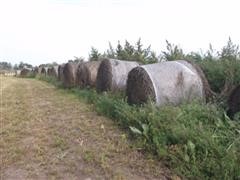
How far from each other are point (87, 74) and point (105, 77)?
9.84 feet

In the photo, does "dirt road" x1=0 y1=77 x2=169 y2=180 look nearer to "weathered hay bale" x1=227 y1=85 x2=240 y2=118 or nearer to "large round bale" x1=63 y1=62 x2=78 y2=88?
"weathered hay bale" x1=227 y1=85 x2=240 y2=118

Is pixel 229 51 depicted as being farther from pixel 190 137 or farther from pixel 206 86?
pixel 190 137

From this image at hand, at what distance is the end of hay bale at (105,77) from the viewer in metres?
Answer: 11.0

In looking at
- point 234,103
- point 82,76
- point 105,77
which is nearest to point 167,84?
point 234,103

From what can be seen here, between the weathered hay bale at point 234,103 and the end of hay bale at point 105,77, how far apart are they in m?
5.19

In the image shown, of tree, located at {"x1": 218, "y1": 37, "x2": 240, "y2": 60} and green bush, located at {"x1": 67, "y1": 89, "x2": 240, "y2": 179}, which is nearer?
green bush, located at {"x1": 67, "y1": 89, "x2": 240, "y2": 179}

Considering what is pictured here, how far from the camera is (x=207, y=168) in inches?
176

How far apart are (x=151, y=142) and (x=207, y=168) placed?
3.91 feet

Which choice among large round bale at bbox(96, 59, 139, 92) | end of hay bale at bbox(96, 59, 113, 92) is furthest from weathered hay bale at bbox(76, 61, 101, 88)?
large round bale at bbox(96, 59, 139, 92)

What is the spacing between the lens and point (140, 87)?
779cm

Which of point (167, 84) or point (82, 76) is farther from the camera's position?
point (82, 76)


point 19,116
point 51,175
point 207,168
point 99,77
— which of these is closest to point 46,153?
point 51,175

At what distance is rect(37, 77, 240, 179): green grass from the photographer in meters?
4.48

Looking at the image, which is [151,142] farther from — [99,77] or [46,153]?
[99,77]
